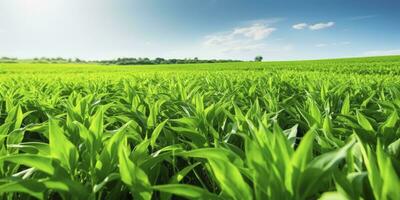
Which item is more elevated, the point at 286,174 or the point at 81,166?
the point at 286,174

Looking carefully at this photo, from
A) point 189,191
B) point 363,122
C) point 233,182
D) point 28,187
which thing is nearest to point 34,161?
point 28,187

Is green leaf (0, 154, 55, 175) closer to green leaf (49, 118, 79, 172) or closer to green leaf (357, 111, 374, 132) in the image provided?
green leaf (49, 118, 79, 172)

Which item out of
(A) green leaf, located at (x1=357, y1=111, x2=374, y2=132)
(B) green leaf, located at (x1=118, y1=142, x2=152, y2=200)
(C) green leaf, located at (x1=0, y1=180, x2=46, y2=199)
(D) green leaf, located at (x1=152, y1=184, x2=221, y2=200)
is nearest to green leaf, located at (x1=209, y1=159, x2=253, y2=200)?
(D) green leaf, located at (x1=152, y1=184, x2=221, y2=200)

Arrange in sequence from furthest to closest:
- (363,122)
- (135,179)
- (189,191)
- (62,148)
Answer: (363,122) → (62,148) → (135,179) → (189,191)

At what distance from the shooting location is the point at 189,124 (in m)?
2.02

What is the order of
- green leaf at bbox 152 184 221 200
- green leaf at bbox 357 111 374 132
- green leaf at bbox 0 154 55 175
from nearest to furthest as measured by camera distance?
green leaf at bbox 152 184 221 200, green leaf at bbox 0 154 55 175, green leaf at bbox 357 111 374 132

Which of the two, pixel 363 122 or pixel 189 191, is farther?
pixel 363 122

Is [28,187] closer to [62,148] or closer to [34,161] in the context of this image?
[34,161]

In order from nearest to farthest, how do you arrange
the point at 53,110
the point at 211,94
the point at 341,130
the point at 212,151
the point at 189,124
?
1. the point at 212,151
2. the point at 341,130
3. the point at 189,124
4. the point at 53,110
5. the point at 211,94

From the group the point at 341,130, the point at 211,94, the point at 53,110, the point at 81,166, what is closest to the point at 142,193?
the point at 81,166

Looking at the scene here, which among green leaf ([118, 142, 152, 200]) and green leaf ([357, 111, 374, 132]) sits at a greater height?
green leaf ([357, 111, 374, 132])

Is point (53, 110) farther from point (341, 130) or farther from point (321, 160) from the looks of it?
point (321, 160)

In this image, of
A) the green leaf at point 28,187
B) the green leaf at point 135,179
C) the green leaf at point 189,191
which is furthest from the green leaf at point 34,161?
the green leaf at point 189,191

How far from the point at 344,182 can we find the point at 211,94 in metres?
2.70
